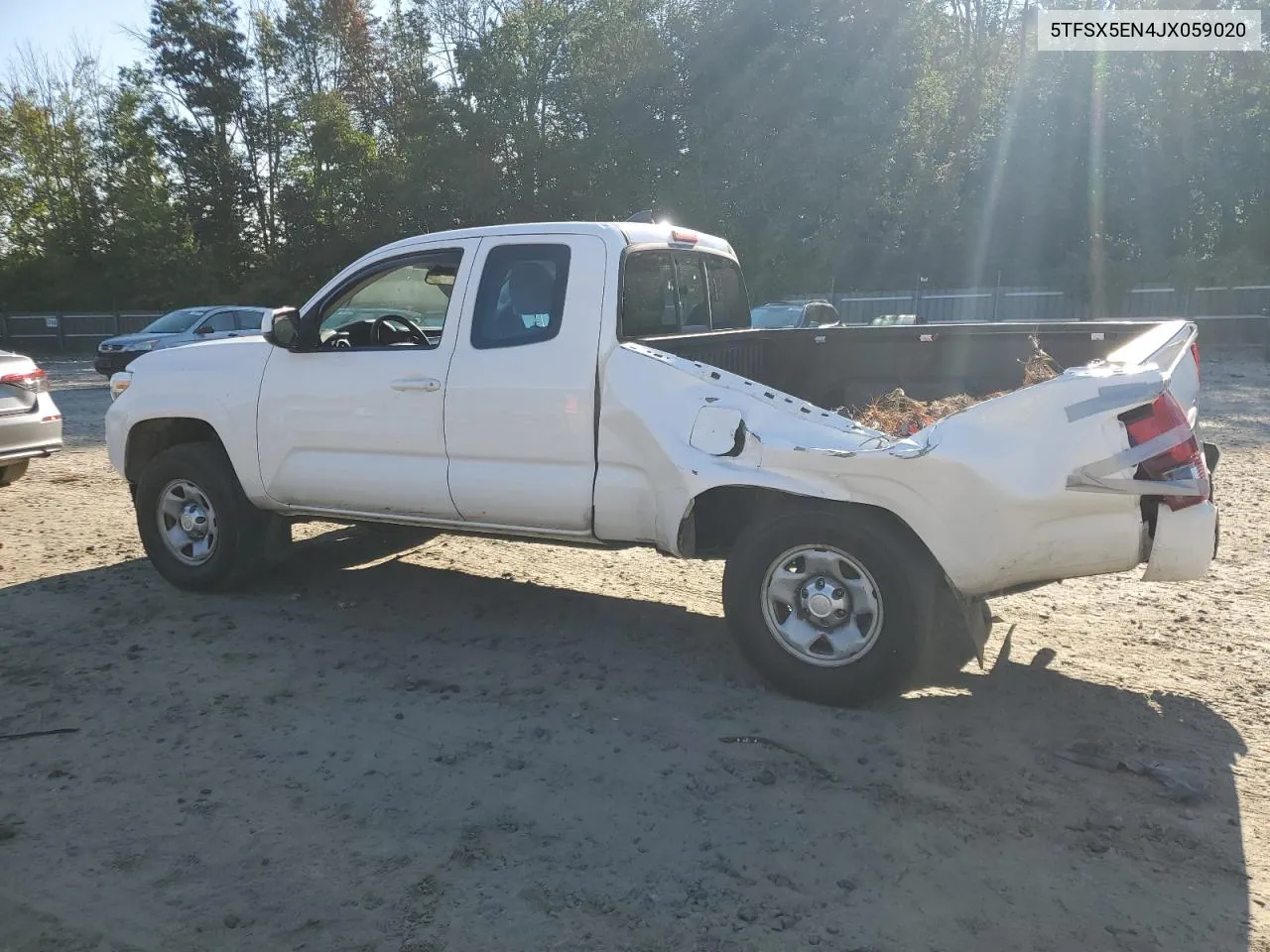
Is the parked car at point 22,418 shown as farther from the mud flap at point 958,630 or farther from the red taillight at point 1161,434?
the red taillight at point 1161,434

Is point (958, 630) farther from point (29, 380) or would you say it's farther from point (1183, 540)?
point (29, 380)

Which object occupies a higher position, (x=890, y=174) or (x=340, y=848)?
(x=890, y=174)

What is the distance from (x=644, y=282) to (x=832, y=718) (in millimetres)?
2374

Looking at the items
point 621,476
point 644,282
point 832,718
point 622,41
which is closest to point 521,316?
point 644,282

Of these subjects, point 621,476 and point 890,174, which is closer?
point 621,476

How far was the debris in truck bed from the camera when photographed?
14.4 ft

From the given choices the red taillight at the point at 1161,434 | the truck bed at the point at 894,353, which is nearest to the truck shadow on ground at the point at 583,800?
the red taillight at the point at 1161,434

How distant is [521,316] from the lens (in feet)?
16.7

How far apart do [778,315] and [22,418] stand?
1232 cm

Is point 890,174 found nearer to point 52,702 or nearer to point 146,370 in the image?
point 146,370

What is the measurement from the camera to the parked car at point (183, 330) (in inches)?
833

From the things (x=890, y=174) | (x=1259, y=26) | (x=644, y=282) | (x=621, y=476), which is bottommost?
(x=621, y=476)

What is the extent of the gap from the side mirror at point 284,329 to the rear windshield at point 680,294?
1935 mm

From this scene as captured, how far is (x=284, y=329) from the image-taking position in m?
5.62
